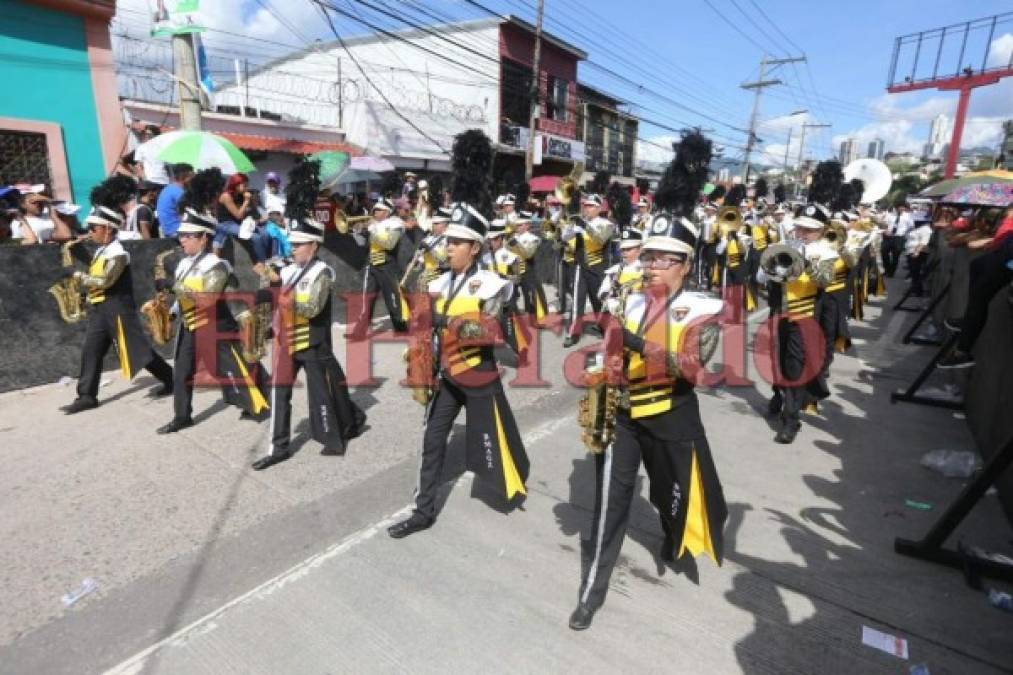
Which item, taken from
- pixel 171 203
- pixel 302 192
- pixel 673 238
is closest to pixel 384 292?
pixel 302 192

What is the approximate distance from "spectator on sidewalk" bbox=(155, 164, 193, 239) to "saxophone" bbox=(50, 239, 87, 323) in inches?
74.0

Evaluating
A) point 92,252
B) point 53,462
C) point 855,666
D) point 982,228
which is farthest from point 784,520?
point 92,252

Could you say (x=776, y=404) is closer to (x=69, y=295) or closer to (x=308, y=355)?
(x=308, y=355)

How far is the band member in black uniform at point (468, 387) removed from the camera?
12.2 ft

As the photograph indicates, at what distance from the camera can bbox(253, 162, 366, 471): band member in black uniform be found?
4.52 m

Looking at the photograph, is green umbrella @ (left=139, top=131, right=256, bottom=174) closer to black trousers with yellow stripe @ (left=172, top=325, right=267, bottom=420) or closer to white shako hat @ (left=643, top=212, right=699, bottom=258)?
black trousers with yellow stripe @ (left=172, top=325, right=267, bottom=420)

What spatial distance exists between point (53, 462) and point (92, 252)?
250cm

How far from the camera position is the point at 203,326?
514 centimetres

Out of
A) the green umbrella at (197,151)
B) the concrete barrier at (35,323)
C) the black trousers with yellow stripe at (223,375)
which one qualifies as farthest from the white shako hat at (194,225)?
the green umbrella at (197,151)

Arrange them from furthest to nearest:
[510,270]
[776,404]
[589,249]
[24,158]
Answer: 1. [24,158]
2. [589,249]
3. [510,270]
4. [776,404]

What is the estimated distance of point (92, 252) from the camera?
6117mm

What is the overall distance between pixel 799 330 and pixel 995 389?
59.7 inches

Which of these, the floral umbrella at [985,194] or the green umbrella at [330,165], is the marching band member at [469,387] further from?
the green umbrella at [330,165]

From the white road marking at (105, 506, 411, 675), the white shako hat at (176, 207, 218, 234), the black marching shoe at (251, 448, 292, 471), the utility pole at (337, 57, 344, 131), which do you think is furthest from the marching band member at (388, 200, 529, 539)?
the utility pole at (337, 57, 344, 131)
